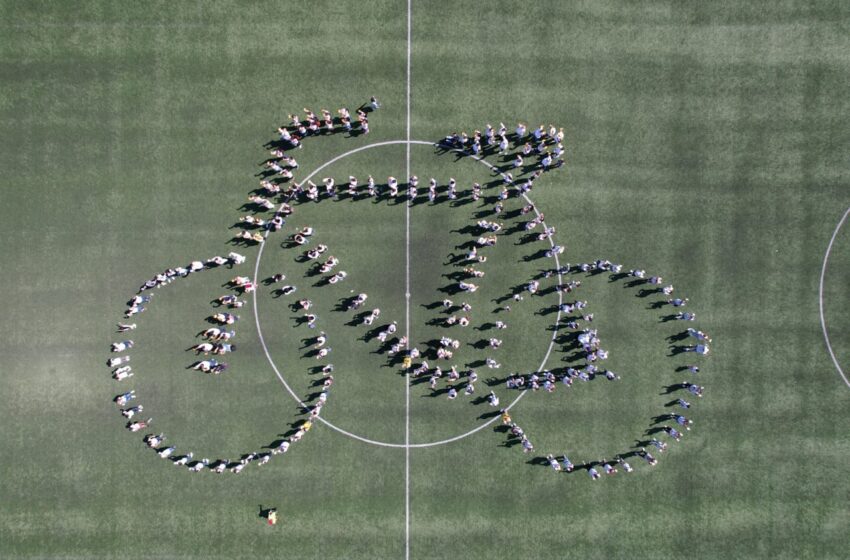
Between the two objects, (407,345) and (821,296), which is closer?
(407,345)

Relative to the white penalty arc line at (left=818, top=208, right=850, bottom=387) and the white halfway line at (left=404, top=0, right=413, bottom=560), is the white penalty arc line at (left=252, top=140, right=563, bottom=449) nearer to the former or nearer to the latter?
the white halfway line at (left=404, top=0, right=413, bottom=560)

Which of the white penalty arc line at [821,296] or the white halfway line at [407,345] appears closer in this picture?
the white halfway line at [407,345]

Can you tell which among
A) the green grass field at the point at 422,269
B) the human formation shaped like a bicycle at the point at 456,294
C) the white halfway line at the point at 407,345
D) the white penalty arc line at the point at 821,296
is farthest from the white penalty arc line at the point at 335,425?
the white penalty arc line at the point at 821,296

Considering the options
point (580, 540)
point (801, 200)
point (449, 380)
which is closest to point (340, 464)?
point (449, 380)

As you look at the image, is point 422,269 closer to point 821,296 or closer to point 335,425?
point 335,425

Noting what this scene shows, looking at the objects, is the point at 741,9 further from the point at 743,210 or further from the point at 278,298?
the point at 278,298

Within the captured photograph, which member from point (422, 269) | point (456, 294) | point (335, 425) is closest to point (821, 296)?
point (456, 294)

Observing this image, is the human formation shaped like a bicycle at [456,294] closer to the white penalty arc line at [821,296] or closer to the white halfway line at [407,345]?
the white halfway line at [407,345]

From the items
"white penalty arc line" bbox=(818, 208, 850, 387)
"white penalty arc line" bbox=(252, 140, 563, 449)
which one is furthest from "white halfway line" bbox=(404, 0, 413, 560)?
"white penalty arc line" bbox=(818, 208, 850, 387)
